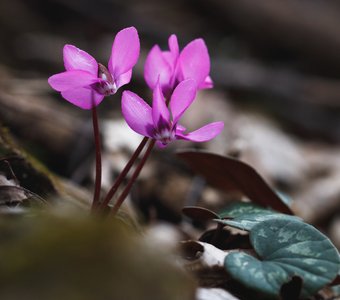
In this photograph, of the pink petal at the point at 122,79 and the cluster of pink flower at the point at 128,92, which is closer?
the cluster of pink flower at the point at 128,92

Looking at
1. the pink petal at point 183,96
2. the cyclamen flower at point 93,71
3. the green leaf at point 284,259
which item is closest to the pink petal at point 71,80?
the cyclamen flower at point 93,71

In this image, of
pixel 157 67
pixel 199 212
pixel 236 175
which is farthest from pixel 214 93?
pixel 199 212

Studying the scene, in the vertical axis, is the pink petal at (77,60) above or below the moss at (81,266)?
above

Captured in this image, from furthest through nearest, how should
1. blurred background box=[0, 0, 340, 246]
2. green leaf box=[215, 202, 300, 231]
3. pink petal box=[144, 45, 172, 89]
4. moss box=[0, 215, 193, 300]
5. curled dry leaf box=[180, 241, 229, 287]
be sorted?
blurred background box=[0, 0, 340, 246]
pink petal box=[144, 45, 172, 89]
green leaf box=[215, 202, 300, 231]
curled dry leaf box=[180, 241, 229, 287]
moss box=[0, 215, 193, 300]

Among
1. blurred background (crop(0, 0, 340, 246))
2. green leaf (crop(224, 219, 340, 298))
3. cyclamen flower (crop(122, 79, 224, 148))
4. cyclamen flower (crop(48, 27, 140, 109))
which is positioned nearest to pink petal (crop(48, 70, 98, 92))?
cyclamen flower (crop(48, 27, 140, 109))

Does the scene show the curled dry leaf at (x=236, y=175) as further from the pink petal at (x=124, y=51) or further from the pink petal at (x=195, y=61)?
the pink petal at (x=124, y=51)

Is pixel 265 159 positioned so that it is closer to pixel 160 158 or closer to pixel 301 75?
pixel 160 158

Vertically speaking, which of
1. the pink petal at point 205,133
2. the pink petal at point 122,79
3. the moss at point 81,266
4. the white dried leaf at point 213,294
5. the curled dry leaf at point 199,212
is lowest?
the white dried leaf at point 213,294

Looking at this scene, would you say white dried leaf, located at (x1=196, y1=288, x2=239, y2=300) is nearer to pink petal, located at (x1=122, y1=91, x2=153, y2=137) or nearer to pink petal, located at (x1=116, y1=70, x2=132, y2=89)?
pink petal, located at (x1=122, y1=91, x2=153, y2=137)
